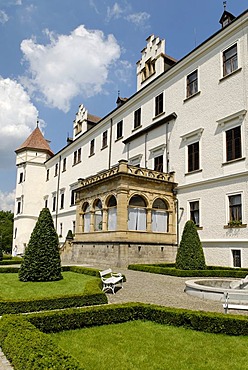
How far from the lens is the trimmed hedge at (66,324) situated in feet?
13.3

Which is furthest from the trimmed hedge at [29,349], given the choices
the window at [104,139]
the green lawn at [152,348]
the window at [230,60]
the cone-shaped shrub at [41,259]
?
the window at [104,139]

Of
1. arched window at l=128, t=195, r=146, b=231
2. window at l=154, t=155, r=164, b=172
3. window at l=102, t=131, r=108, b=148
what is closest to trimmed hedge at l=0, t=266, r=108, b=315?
arched window at l=128, t=195, r=146, b=231

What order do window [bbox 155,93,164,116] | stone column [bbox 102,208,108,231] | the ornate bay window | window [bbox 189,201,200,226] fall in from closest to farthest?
1. the ornate bay window
2. window [bbox 189,201,200,226]
3. stone column [bbox 102,208,108,231]
4. window [bbox 155,93,164,116]

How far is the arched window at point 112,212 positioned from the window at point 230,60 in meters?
11.2

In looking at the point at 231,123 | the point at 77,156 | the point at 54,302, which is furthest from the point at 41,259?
the point at 77,156

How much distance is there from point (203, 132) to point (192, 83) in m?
4.13

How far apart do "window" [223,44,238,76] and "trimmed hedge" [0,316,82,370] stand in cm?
1920

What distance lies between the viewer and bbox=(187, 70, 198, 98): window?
2274cm

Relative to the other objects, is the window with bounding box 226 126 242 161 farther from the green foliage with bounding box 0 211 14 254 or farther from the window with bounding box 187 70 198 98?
the green foliage with bounding box 0 211 14 254

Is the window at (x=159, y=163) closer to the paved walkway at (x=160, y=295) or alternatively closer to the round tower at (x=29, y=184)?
the paved walkway at (x=160, y=295)

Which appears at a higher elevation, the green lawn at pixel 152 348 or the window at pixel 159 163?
the window at pixel 159 163

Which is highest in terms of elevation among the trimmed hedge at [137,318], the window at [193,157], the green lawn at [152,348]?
the window at [193,157]

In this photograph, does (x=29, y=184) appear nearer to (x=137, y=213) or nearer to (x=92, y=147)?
(x=92, y=147)

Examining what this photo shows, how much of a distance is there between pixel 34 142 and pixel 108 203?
1259 inches
